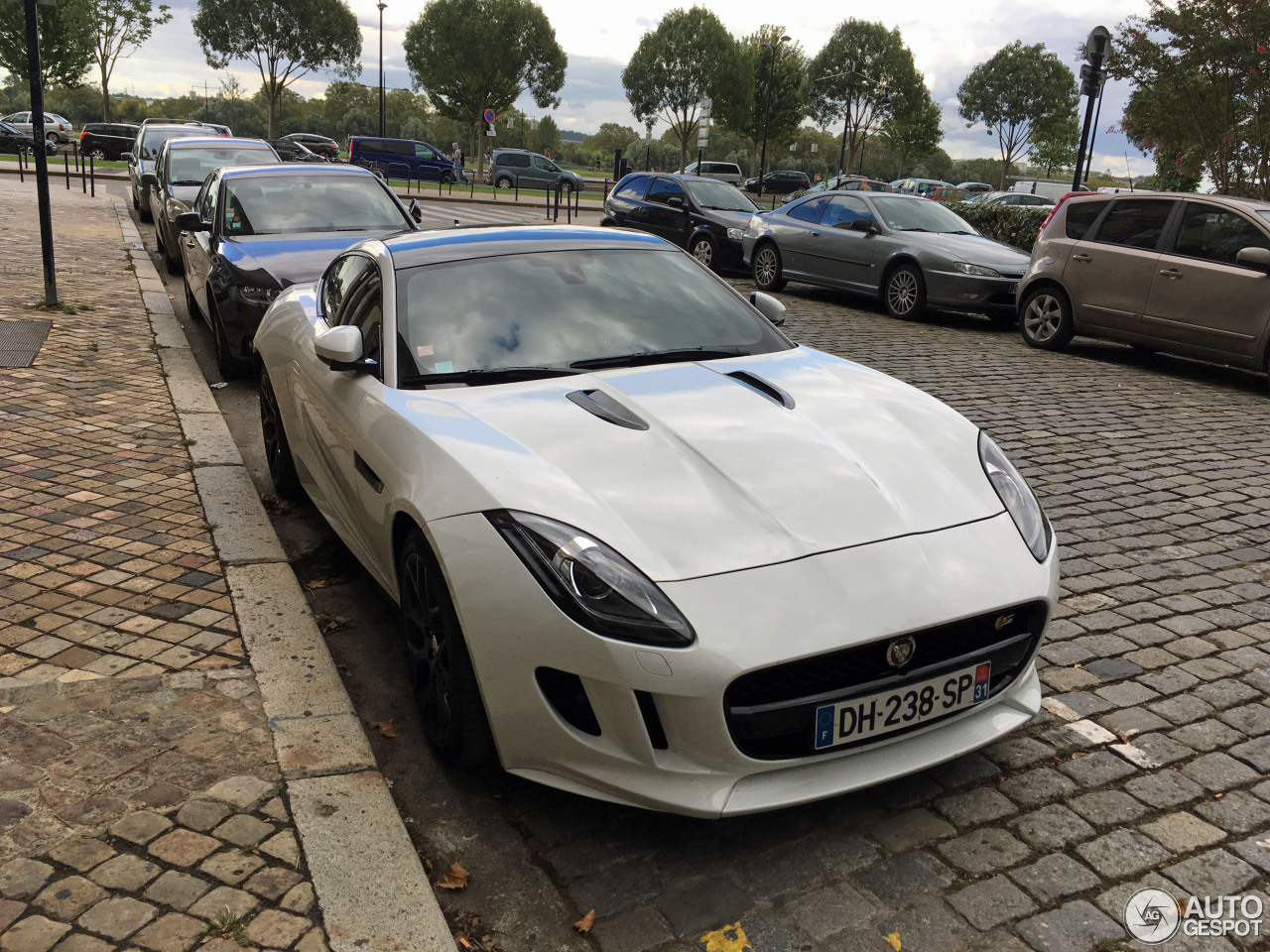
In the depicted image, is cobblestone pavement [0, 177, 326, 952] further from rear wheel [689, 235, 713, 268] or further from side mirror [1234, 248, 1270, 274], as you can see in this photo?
rear wheel [689, 235, 713, 268]

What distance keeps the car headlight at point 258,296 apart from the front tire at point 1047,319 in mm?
7369

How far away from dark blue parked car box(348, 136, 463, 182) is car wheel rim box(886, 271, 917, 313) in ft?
98.1

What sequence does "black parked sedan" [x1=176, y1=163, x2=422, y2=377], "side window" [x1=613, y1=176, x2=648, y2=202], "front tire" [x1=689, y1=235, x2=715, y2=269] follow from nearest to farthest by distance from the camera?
"black parked sedan" [x1=176, y1=163, x2=422, y2=377] → "front tire" [x1=689, y1=235, x2=715, y2=269] → "side window" [x1=613, y1=176, x2=648, y2=202]

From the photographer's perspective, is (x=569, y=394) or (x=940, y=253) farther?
(x=940, y=253)

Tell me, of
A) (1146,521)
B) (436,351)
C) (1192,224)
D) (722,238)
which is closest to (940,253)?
(1192,224)

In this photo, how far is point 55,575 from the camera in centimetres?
420

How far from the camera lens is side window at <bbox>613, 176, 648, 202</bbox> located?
17.4 metres

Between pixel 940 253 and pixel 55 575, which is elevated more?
pixel 940 253

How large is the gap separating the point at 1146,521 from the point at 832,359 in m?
2.32

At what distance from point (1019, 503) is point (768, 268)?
12069 millimetres

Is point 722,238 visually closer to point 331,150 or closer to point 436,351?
point 436,351

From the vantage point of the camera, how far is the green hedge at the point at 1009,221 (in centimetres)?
1723

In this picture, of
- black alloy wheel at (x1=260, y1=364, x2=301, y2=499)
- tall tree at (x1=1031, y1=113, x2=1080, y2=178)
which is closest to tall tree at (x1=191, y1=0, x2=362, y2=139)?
tall tree at (x1=1031, y1=113, x2=1080, y2=178)

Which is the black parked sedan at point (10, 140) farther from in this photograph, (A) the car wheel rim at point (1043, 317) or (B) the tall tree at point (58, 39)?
(A) the car wheel rim at point (1043, 317)
